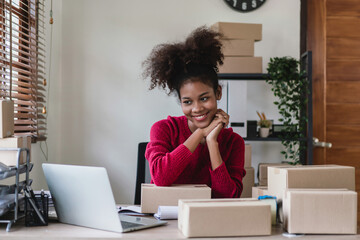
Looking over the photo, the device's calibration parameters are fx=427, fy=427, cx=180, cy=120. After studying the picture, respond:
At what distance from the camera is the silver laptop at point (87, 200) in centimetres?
116

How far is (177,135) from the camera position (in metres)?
1.95

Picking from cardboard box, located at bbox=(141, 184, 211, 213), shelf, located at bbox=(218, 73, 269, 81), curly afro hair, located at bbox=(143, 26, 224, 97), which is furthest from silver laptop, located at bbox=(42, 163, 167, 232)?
shelf, located at bbox=(218, 73, 269, 81)

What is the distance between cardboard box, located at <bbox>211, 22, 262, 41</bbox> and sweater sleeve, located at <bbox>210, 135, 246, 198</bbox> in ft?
3.82

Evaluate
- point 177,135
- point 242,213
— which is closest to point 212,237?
point 242,213

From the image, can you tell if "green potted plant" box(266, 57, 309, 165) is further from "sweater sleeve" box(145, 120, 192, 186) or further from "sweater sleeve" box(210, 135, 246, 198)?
"sweater sleeve" box(145, 120, 192, 186)

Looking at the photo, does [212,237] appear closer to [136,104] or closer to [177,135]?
[177,135]

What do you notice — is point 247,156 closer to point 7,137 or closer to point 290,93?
point 290,93

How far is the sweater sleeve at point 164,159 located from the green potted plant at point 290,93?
1.30m

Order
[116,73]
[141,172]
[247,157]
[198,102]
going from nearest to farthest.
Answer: [198,102] → [141,172] → [247,157] → [116,73]

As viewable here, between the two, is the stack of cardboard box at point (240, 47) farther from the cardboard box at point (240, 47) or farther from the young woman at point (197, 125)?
the young woman at point (197, 125)

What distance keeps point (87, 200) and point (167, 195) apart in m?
0.30

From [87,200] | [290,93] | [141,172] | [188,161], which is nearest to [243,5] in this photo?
[290,93]

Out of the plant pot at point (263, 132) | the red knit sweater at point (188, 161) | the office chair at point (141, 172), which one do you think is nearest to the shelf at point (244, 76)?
the plant pot at point (263, 132)

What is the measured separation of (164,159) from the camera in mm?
1697
